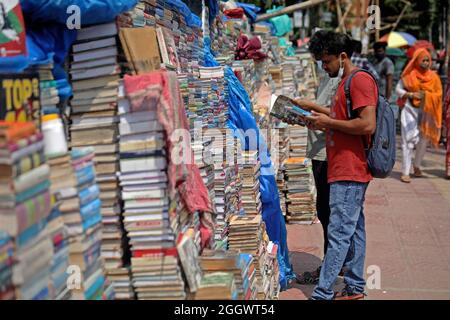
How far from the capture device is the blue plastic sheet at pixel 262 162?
5.32 m

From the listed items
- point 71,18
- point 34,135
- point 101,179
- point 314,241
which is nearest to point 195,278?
point 101,179

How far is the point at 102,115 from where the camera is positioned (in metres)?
3.15

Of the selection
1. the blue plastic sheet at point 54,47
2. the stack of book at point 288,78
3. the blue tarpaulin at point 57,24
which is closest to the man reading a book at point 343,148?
the blue tarpaulin at point 57,24

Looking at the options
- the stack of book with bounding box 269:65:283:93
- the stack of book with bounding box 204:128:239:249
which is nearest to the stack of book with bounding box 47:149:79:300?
the stack of book with bounding box 204:128:239:249

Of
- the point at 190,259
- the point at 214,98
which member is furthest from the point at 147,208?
the point at 214,98

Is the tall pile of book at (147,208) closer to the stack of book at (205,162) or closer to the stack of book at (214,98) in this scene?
the stack of book at (205,162)

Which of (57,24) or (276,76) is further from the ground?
(57,24)

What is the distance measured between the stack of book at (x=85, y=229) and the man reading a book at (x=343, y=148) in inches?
71.4

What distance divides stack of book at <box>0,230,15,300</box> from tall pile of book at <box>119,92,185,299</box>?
0.92 m

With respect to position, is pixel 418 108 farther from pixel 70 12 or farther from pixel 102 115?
pixel 70 12

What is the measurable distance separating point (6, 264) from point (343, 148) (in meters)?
2.53

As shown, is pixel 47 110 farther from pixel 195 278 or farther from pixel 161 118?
pixel 195 278

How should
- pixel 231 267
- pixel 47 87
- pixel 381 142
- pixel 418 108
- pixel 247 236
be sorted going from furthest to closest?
pixel 418 108
pixel 247 236
pixel 381 142
pixel 231 267
pixel 47 87

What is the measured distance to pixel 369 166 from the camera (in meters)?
4.11
